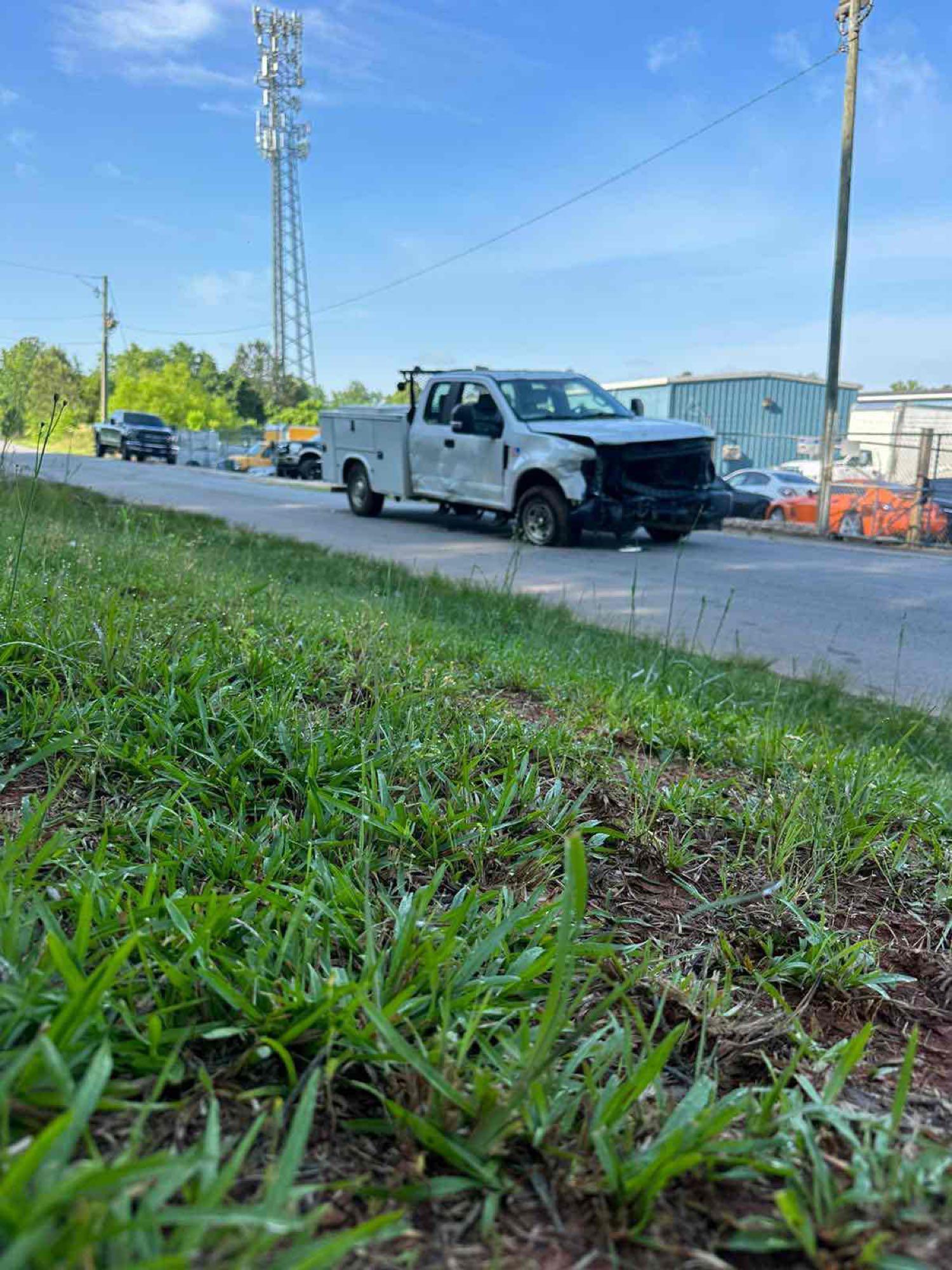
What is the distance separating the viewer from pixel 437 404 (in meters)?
14.9

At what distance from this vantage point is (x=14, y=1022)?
1.25m

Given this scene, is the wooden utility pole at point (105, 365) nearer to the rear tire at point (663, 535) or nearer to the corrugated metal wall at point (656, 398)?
the corrugated metal wall at point (656, 398)

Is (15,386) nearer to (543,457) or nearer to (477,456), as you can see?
(543,457)

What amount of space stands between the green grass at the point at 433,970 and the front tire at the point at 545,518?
9.31 metres

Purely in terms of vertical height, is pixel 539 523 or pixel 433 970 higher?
pixel 539 523

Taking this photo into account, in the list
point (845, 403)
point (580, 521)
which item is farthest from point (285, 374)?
point (580, 521)

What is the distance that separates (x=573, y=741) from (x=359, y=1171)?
174cm

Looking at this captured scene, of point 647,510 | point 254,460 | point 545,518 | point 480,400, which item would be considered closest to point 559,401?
point 480,400

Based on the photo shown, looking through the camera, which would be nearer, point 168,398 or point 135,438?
point 135,438

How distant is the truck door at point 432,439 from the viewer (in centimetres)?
1461

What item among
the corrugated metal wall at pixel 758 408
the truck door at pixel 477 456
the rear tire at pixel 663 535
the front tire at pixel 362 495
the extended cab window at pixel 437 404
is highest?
the corrugated metal wall at pixel 758 408

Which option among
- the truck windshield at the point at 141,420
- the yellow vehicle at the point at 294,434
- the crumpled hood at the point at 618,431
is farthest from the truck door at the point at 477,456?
the truck windshield at the point at 141,420

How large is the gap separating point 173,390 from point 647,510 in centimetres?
6714

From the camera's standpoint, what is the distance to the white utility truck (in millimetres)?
12383
